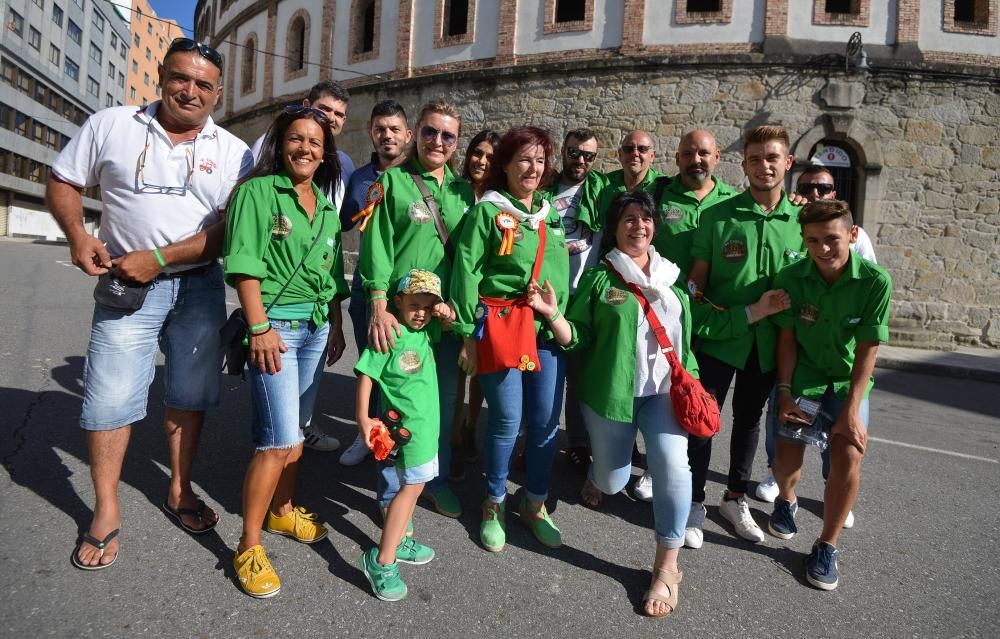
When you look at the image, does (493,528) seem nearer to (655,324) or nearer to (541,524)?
(541,524)

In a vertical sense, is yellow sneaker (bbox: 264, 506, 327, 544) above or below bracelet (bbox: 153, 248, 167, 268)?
below

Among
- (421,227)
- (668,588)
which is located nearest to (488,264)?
(421,227)

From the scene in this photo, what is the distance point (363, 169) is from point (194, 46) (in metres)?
1.34

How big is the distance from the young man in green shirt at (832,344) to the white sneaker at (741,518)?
0.31m

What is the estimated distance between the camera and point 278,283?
2498mm

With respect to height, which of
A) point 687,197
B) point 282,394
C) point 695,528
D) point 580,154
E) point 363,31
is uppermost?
point 363,31

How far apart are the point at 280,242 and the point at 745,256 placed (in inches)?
91.6

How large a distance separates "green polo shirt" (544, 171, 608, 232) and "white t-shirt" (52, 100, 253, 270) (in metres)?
1.96

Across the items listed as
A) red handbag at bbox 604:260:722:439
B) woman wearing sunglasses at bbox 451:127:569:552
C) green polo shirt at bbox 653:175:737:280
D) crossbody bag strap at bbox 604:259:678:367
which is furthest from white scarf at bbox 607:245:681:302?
green polo shirt at bbox 653:175:737:280

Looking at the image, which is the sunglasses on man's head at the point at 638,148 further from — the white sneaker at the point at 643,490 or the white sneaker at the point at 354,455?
the white sneaker at the point at 354,455

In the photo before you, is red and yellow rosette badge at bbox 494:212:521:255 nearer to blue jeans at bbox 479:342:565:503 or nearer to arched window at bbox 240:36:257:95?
→ blue jeans at bbox 479:342:565:503

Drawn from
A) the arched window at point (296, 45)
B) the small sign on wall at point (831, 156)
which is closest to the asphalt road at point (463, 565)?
the small sign on wall at point (831, 156)

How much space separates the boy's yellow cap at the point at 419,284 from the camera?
8.43 feet

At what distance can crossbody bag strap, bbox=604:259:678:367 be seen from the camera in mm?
2680
